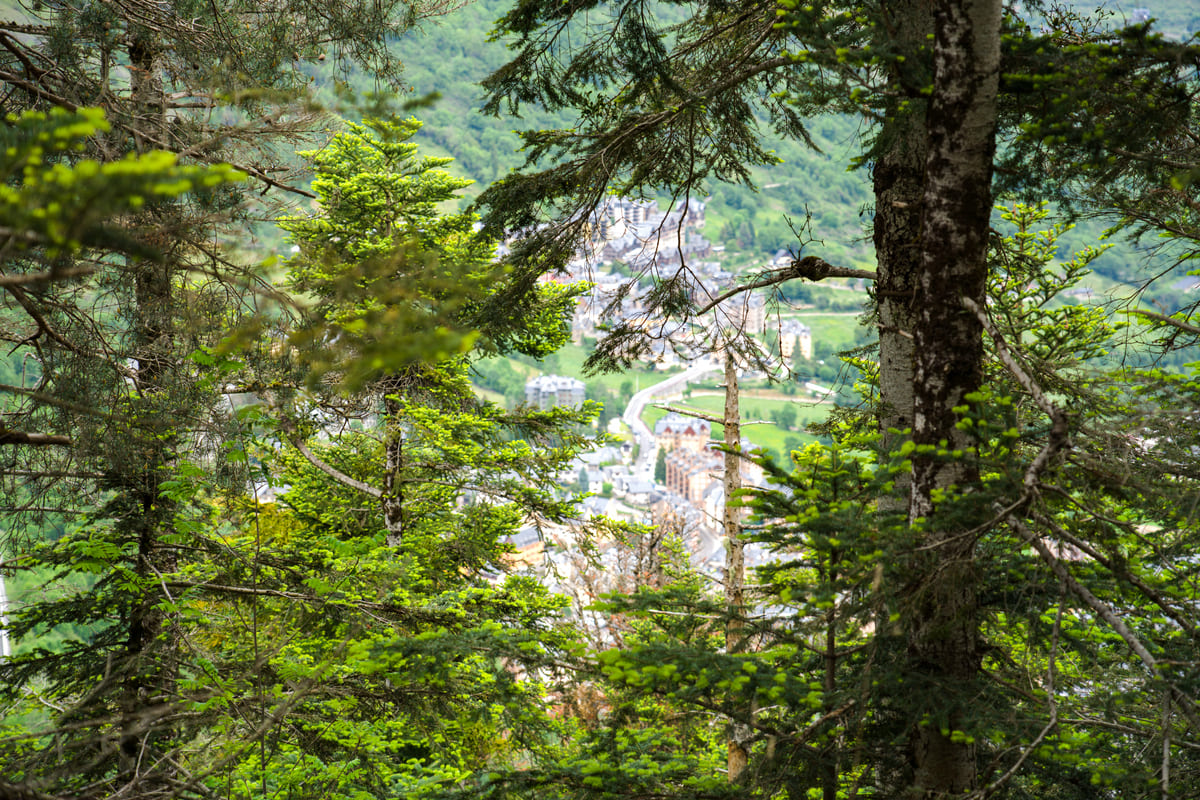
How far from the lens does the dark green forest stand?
245 cm

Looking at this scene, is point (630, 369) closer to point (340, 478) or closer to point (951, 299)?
point (951, 299)

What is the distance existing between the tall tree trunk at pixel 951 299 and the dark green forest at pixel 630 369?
0.05ft

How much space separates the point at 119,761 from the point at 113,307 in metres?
2.79

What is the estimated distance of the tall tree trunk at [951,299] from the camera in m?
2.94

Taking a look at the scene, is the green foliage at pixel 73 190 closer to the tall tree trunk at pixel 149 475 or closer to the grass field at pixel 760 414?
the tall tree trunk at pixel 149 475

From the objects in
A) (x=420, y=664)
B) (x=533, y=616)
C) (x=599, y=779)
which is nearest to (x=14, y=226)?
(x=420, y=664)

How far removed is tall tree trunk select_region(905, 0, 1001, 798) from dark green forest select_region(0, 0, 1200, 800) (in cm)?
2

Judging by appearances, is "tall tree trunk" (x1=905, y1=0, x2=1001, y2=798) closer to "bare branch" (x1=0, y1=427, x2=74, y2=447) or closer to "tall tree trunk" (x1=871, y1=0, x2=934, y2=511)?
"tall tree trunk" (x1=871, y1=0, x2=934, y2=511)

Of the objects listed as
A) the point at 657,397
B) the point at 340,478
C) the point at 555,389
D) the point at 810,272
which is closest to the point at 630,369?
the point at 810,272

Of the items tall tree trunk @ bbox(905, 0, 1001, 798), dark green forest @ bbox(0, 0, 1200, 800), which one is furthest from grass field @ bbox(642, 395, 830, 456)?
tall tree trunk @ bbox(905, 0, 1001, 798)

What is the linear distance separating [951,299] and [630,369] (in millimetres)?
2298

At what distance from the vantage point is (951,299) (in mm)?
3090

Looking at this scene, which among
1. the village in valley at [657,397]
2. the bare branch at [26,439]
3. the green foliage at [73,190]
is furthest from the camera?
the village in valley at [657,397]

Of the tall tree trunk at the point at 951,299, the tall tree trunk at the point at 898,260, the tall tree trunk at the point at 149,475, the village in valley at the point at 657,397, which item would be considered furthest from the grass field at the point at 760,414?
the tall tree trunk at the point at 951,299
